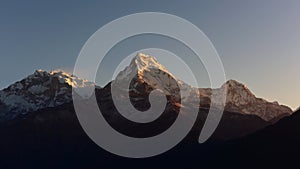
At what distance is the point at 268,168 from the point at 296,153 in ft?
43.6

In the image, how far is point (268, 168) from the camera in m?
200

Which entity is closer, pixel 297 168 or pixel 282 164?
pixel 297 168

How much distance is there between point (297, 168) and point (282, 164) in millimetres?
12489

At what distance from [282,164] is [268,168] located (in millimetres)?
7381

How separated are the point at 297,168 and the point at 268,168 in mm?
19057

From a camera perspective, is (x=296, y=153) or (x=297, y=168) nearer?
(x=297, y=168)

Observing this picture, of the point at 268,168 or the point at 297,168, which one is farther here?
the point at 268,168

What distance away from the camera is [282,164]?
638 ft

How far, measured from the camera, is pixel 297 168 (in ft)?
598

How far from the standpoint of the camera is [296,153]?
197375mm
